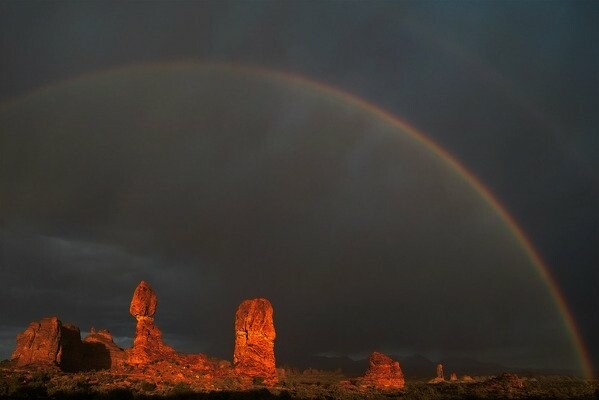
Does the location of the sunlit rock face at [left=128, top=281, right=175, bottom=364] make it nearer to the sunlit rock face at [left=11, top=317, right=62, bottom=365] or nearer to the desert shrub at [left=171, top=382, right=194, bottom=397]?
the sunlit rock face at [left=11, top=317, right=62, bottom=365]

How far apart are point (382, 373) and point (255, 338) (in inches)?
730

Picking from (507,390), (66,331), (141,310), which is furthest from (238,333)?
(507,390)

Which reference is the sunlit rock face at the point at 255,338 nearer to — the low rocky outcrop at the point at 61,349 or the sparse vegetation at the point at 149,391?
the sparse vegetation at the point at 149,391

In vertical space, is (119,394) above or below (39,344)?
below

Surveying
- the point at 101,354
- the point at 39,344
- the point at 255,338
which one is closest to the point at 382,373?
the point at 255,338

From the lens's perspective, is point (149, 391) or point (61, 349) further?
point (61, 349)

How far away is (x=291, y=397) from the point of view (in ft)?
135

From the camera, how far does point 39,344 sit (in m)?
57.8

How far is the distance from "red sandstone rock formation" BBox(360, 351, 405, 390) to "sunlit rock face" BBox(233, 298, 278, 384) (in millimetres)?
13523

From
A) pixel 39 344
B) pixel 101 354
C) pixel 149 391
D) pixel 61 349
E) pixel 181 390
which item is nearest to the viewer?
pixel 149 391

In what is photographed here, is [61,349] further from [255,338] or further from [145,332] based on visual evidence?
[255,338]

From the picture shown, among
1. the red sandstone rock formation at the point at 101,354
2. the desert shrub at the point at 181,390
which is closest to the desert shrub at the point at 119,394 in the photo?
the desert shrub at the point at 181,390

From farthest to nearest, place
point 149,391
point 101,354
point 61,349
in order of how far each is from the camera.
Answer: point 101,354 → point 61,349 → point 149,391

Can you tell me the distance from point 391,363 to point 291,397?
24693 mm
